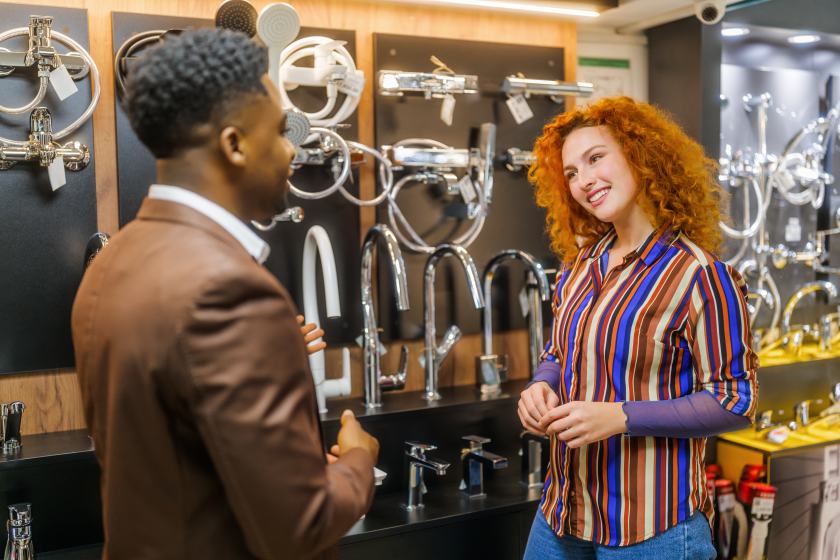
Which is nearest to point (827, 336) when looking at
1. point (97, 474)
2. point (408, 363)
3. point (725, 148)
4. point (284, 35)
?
point (725, 148)

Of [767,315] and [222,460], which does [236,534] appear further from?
[767,315]

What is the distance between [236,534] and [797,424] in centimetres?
221

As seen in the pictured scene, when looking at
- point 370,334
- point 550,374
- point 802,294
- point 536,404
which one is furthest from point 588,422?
point 802,294

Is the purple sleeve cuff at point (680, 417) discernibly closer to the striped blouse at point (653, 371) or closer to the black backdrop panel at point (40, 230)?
the striped blouse at point (653, 371)

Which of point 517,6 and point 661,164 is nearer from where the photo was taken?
point 661,164

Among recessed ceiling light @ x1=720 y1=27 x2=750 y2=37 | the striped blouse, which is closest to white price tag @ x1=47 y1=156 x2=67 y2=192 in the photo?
the striped blouse

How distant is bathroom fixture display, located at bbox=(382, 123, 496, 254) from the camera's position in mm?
2150

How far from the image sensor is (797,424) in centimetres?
256

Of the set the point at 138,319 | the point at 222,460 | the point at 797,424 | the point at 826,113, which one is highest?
the point at 826,113

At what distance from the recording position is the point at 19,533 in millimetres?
1585

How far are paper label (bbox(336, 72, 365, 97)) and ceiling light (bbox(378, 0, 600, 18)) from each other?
0.29m

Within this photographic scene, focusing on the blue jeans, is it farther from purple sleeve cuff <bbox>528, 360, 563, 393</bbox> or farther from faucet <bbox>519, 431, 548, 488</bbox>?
faucet <bbox>519, 431, 548, 488</bbox>

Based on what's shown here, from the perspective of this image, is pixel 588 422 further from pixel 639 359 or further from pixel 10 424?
pixel 10 424

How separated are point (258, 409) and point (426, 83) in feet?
5.02
